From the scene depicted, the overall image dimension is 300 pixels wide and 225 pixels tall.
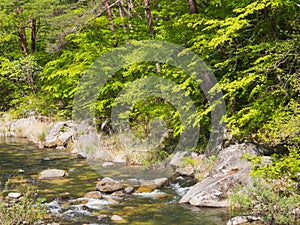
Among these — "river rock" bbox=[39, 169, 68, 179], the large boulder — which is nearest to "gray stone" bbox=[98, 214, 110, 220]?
"river rock" bbox=[39, 169, 68, 179]

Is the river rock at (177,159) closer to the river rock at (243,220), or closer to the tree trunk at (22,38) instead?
the river rock at (243,220)

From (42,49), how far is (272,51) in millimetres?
21935

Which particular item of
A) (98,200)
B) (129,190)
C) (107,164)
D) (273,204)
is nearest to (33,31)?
(107,164)

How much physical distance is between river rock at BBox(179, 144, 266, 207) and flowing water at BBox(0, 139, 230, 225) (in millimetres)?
264

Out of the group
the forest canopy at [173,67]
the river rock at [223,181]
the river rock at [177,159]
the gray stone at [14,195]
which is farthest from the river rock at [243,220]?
the gray stone at [14,195]

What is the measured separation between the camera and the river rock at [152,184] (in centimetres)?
1066

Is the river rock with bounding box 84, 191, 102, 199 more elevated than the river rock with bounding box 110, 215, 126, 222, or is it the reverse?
the river rock with bounding box 84, 191, 102, 199

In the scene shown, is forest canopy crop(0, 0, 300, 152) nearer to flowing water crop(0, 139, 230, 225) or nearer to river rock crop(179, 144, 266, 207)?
river rock crop(179, 144, 266, 207)

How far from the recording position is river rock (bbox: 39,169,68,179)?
40.6 ft

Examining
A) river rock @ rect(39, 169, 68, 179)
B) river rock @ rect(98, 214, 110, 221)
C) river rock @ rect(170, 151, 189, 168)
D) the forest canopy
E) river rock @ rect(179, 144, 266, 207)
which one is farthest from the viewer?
river rock @ rect(170, 151, 189, 168)

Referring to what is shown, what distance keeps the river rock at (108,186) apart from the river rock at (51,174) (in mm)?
1961

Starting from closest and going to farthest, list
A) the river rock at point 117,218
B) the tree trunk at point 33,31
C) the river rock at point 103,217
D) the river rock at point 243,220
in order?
the river rock at point 243,220
the river rock at point 117,218
the river rock at point 103,217
the tree trunk at point 33,31

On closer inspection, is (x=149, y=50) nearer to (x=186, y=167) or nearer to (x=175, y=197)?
(x=186, y=167)

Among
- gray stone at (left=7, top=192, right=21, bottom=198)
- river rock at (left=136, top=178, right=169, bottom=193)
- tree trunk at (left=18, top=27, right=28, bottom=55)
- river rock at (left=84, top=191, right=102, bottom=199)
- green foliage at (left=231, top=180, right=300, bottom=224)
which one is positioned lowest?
river rock at (left=136, top=178, right=169, bottom=193)
